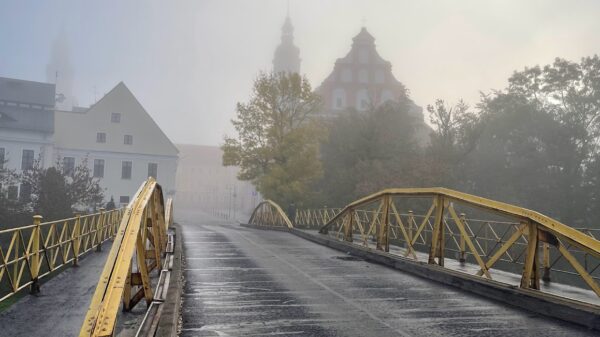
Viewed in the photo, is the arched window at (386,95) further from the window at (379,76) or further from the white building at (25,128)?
the white building at (25,128)

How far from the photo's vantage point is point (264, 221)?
34.6 metres

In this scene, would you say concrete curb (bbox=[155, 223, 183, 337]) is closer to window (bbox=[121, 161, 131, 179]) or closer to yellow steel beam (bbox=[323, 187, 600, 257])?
yellow steel beam (bbox=[323, 187, 600, 257])

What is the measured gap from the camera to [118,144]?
2239 inches

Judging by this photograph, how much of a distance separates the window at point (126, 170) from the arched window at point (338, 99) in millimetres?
28173

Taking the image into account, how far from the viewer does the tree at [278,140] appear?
3694cm

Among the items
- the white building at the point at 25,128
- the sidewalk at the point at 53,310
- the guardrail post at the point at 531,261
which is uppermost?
the white building at the point at 25,128

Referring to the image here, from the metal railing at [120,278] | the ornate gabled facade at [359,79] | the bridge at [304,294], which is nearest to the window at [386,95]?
the ornate gabled facade at [359,79]

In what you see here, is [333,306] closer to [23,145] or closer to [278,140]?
[278,140]

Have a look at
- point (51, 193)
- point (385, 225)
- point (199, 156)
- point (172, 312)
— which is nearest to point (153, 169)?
point (51, 193)

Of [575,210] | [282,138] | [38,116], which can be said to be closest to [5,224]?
[282,138]

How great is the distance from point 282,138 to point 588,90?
24538 millimetres

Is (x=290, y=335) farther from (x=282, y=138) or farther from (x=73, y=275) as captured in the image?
(x=282, y=138)

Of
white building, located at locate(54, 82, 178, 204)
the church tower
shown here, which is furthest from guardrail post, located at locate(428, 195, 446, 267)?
the church tower

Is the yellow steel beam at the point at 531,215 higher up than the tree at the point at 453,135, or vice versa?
the tree at the point at 453,135
